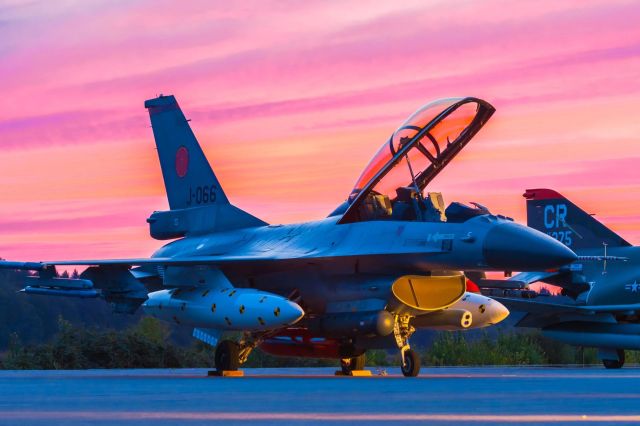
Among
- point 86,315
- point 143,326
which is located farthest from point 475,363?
point 86,315

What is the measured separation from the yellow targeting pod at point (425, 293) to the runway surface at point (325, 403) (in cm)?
366

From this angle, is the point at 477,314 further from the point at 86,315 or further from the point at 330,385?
the point at 86,315

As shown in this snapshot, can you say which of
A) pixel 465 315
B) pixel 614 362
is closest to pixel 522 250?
pixel 465 315

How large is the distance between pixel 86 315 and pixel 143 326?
56.6 ft

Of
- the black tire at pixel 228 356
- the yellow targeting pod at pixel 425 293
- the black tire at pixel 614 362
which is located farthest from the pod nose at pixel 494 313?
the black tire at pixel 614 362

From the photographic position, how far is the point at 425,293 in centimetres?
1859

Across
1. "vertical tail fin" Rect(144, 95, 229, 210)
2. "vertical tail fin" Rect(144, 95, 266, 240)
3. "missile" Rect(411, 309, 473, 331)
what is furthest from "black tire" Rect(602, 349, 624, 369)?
→ "vertical tail fin" Rect(144, 95, 229, 210)

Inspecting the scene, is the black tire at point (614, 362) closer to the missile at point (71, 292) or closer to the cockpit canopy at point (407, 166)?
the cockpit canopy at point (407, 166)

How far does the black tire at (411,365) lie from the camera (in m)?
17.8

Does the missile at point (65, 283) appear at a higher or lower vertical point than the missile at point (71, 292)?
higher

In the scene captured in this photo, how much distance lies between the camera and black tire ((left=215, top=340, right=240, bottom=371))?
19438 mm

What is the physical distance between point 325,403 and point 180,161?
13243 millimetres

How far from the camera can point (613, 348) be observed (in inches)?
999

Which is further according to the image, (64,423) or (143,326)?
(143,326)
